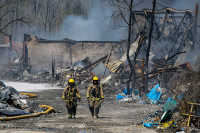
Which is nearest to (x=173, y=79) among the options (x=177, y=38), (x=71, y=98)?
(x=177, y=38)

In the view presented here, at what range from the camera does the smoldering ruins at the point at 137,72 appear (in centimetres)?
852

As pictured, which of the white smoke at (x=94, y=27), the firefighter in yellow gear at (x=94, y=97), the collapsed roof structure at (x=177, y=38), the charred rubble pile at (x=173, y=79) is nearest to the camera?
the charred rubble pile at (x=173, y=79)

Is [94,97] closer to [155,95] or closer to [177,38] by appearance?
[155,95]

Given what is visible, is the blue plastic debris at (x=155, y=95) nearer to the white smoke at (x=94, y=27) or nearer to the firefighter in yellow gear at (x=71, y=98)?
the firefighter in yellow gear at (x=71, y=98)

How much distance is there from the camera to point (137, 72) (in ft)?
72.4

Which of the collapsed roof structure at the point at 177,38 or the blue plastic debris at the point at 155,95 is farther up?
the collapsed roof structure at the point at 177,38

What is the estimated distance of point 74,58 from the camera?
3791cm

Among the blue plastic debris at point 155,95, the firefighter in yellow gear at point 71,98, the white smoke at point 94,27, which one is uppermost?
the white smoke at point 94,27

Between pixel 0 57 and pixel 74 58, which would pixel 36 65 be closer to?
pixel 74 58

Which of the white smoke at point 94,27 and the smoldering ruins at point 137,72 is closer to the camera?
the smoldering ruins at point 137,72

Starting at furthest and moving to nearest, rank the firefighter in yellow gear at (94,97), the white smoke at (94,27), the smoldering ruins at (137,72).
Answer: the white smoke at (94,27)
the firefighter in yellow gear at (94,97)
the smoldering ruins at (137,72)

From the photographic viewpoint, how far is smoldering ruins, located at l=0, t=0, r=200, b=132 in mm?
8523

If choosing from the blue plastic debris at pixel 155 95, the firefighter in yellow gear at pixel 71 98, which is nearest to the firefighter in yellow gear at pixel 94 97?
the firefighter in yellow gear at pixel 71 98

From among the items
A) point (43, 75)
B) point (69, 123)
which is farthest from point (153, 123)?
point (43, 75)
